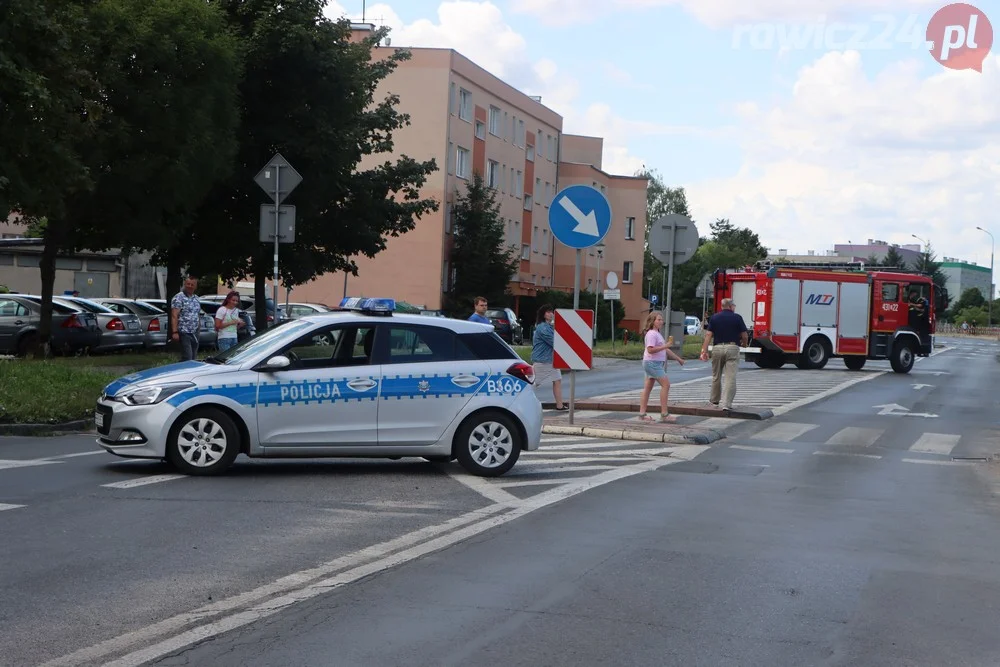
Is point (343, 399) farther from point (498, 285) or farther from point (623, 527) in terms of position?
point (498, 285)

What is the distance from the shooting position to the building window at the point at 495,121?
71438 millimetres

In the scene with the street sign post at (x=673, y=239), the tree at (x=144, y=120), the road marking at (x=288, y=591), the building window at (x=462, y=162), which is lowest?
the road marking at (x=288, y=591)

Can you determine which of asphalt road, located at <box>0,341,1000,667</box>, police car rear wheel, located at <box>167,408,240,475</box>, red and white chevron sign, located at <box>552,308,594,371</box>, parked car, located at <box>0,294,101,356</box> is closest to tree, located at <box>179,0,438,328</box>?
parked car, located at <box>0,294,101,356</box>

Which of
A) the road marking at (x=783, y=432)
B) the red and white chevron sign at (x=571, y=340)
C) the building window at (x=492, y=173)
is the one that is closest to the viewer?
the red and white chevron sign at (x=571, y=340)

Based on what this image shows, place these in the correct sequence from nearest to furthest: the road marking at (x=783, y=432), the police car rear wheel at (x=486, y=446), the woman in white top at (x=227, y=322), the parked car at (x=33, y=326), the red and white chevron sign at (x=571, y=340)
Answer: the police car rear wheel at (x=486, y=446) < the red and white chevron sign at (x=571, y=340) < the road marking at (x=783, y=432) < the woman in white top at (x=227, y=322) < the parked car at (x=33, y=326)

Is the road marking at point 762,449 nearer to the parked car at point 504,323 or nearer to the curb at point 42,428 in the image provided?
the curb at point 42,428

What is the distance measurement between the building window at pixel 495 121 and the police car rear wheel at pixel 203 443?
199 ft

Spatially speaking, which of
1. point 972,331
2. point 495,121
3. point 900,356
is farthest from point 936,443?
point 972,331

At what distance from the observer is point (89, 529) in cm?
890

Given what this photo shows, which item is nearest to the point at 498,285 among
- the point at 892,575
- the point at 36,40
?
the point at 36,40

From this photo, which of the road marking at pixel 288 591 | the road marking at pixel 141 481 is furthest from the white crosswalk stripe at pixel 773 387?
the road marking at pixel 288 591

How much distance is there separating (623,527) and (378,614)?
3400mm

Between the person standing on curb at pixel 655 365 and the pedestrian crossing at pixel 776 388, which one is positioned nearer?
the person standing on curb at pixel 655 365

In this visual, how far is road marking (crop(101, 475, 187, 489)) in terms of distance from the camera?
11008 millimetres
